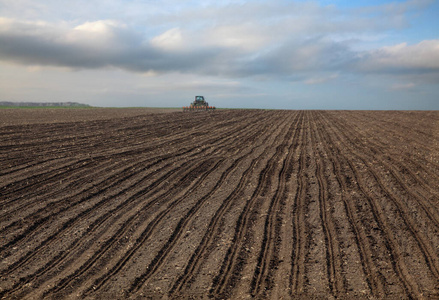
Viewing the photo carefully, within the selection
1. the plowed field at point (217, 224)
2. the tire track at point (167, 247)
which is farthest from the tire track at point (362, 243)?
the tire track at point (167, 247)

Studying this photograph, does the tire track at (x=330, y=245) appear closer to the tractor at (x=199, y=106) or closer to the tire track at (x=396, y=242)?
the tire track at (x=396, y=242)

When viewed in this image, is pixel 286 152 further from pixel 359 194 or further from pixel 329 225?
pixel 329 225

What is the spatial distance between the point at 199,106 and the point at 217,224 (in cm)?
3684

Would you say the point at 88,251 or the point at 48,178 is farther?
the point at 48,178

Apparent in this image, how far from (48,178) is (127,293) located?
20.5 feet

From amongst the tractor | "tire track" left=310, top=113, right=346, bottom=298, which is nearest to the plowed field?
"tire track" left=310, top=113, right=346, bottom=298

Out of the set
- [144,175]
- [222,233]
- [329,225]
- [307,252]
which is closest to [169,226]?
[222,233]

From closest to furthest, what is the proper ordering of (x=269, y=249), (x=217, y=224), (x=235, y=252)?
(x=235, y=252) → (x=269, y=249) → (x=217, y=224)

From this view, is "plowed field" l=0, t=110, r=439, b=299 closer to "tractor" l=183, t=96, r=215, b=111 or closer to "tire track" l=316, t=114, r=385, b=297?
"tire track" l=316, t=114, r=385, b=297

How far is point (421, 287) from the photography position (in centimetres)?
474

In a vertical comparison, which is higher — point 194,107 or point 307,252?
point 194,107

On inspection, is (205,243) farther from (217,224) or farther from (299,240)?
(299,240)

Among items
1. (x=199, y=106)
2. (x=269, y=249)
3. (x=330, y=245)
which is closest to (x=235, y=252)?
(x=269, y=249)

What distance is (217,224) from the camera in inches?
269
